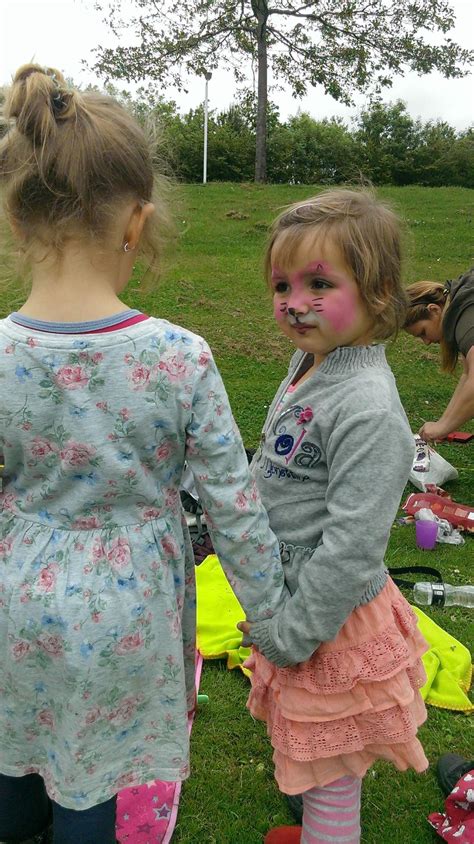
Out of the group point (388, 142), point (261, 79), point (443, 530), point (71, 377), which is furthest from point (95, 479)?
point (388, 142)

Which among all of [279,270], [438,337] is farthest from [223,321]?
[279,270]

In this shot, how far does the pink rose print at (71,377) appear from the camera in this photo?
1.32m

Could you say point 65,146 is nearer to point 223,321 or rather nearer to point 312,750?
point 312,750

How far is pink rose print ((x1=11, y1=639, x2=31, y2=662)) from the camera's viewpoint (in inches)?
57.0

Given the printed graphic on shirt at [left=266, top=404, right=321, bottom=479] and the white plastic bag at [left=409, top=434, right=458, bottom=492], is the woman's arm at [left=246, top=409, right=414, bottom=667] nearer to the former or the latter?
the printed graphic on shirt at [left=266, top=404, right=321, bottom=479]

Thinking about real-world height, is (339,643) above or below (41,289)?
below

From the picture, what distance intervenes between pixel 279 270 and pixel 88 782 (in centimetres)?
119

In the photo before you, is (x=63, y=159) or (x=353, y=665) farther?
(x=353, y=665)

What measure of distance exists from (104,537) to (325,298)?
27.4 inches

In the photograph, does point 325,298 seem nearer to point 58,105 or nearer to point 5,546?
point 58,105

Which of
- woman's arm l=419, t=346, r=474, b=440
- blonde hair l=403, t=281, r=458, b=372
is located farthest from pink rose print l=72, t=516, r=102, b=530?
blonde hair l=403, t=281, r=458, b=372

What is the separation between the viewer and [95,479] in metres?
1.39

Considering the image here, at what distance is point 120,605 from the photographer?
142 cm

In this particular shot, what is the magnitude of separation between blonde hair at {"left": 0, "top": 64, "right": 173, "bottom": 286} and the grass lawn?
345 millimetres
